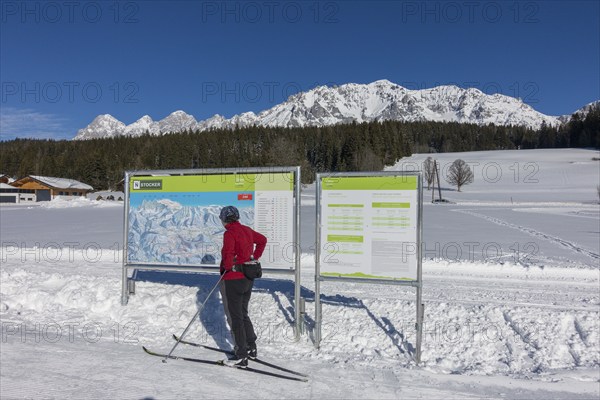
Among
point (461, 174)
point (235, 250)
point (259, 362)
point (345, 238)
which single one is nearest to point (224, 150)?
point (461, 174)

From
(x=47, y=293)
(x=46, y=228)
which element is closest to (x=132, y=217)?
(x=47, y=293)

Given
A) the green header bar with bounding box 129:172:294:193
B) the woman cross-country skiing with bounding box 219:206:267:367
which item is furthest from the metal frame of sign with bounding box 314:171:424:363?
the woman cross-country skiing with bounding box 219:206:267:367

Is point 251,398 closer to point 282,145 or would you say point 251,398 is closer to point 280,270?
point 280,270

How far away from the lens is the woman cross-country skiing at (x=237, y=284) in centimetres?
545

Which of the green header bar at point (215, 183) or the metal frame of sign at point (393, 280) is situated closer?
the metal frame of sign at point (393, 280)

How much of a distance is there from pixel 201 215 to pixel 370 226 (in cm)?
298

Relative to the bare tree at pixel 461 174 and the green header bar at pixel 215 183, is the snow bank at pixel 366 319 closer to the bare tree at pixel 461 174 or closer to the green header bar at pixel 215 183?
the green header bar at pixel 215 183

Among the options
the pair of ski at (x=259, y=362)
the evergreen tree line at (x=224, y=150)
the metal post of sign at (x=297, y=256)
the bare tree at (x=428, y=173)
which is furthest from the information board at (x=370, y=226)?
the evergreen tree line at (x=224, y=150)

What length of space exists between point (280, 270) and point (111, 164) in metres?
97.8

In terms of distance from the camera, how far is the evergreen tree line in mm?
92188

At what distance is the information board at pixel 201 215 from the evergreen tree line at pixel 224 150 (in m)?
68.4

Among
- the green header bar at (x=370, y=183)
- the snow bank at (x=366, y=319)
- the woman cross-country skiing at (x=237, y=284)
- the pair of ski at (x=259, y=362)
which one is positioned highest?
the green header bar at (x=370, y=183)

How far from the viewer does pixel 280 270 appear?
22.7ft

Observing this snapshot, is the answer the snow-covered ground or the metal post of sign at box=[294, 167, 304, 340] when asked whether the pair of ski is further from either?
the metal post of sign at box=[294, 167, 304, 340]
